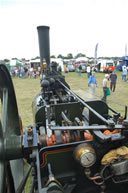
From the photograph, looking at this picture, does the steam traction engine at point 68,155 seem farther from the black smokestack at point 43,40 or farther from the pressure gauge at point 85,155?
the black smokestack at point 43,40

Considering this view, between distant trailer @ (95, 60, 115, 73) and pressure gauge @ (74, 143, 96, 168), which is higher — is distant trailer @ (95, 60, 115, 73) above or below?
above

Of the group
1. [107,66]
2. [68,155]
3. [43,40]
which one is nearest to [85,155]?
[68,155]

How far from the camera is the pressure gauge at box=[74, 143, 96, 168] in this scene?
1399 millimetres

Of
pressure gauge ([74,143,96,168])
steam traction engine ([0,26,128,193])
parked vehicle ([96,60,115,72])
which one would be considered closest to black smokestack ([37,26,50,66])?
steam traction engine ([0,26,128,193])

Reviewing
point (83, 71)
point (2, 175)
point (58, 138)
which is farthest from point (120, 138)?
point (83, 71)

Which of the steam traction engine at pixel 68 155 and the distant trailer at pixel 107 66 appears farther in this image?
the distant trailer at pixel 107 66

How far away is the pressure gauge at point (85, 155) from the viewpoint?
140cm

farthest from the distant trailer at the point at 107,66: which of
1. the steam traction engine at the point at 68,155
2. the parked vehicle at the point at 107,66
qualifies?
the steam traction engine at the point at 68,155

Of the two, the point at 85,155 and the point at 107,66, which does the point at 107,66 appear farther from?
the point at 85,155

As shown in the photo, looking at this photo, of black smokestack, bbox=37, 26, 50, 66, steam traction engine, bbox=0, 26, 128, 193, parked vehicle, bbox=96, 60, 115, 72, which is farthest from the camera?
parked vehicle, bbox=96, 60, 115, 72

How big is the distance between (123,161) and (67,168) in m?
0.60

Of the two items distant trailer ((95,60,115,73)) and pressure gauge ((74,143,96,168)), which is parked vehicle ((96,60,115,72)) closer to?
distant trailer ((95,60,115,73))

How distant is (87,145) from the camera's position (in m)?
1.47

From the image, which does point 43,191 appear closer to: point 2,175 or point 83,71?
point 2,175
